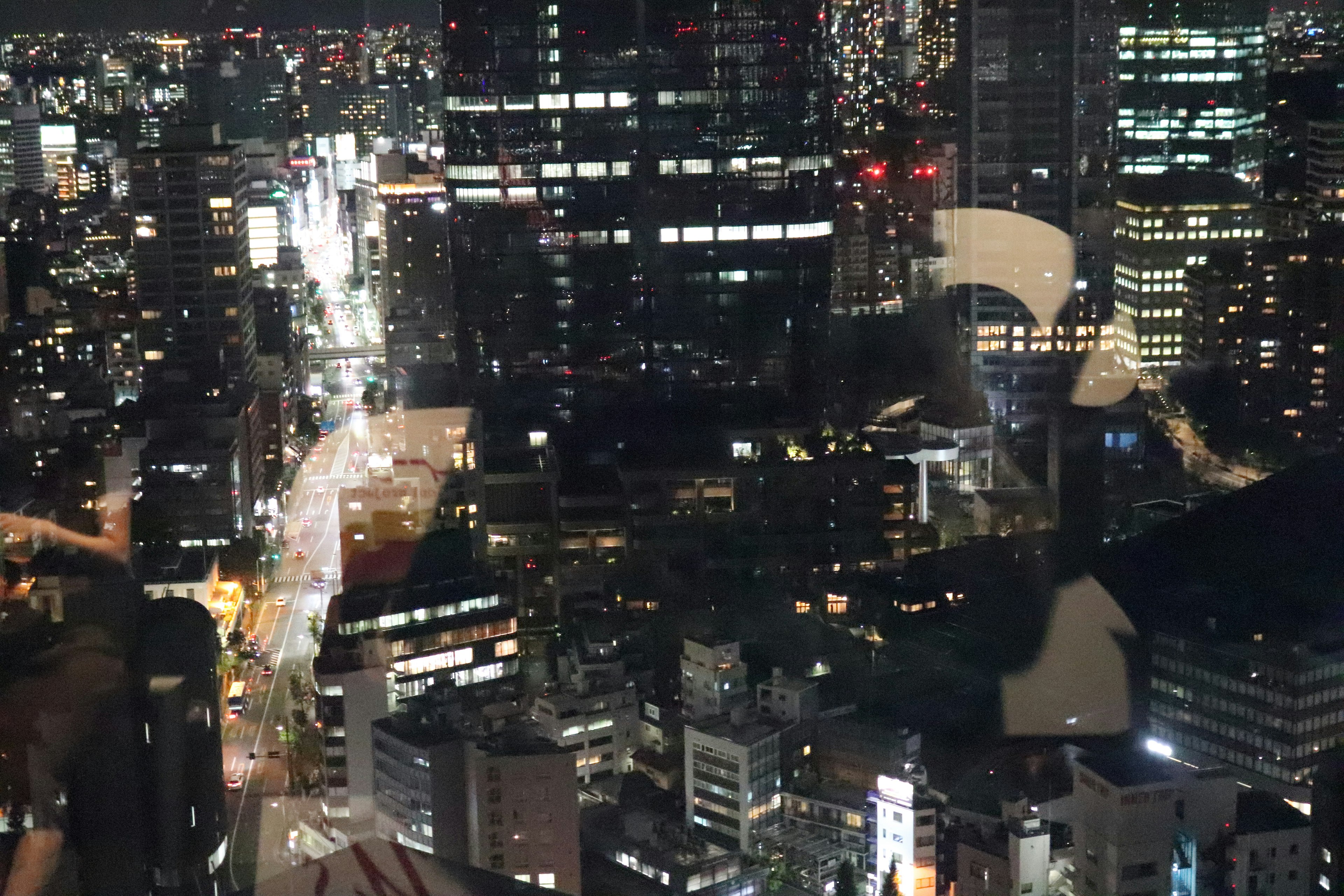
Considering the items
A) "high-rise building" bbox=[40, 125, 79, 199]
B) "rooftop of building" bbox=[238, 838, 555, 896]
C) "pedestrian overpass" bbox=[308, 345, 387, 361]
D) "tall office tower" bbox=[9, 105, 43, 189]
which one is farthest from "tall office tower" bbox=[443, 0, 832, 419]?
"high-rise building" bbox=[40, 125, 79, 199]

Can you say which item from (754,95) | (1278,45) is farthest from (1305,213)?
(754,95)

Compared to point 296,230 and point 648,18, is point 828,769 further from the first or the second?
point 296,230

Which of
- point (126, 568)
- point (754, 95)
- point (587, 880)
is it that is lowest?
point (587, 880)

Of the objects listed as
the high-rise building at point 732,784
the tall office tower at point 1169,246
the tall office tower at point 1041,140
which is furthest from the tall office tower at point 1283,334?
the high-rise building at point 732,784

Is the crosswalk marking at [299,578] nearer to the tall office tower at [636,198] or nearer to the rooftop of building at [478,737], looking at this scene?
the tall office tower at [636,198]

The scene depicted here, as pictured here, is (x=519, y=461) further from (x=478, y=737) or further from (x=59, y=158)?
(x=59, y=158)

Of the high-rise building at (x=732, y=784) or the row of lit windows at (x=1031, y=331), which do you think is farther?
the row of lit windows at (x=1031, y=331)

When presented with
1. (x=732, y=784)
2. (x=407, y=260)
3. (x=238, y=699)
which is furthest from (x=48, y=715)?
(x=407, y=260)
